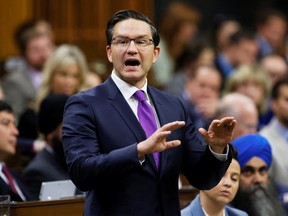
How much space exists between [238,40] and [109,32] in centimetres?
624

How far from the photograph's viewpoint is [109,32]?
3781mm

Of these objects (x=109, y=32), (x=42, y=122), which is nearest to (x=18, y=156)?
(x=42, y=122)

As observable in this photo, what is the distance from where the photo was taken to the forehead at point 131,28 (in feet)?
12.2

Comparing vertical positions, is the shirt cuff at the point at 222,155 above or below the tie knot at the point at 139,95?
below

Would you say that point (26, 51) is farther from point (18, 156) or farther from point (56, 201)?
point (56, 201)

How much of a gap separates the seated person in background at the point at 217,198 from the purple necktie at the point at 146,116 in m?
1.04

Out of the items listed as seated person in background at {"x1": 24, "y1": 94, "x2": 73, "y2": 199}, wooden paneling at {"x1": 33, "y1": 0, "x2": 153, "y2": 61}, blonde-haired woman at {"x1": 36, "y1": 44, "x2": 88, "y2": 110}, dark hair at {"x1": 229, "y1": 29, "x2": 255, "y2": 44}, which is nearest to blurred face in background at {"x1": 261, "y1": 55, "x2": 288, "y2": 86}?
dark hair at {"x1": 229, "y1": 29, "x2": 255, "y2": 44}

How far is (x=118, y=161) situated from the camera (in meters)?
3.45

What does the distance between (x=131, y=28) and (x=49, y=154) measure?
2.18 meters

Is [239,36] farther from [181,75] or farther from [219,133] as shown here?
[219,133]

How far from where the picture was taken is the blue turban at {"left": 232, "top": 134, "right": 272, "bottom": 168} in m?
5.37

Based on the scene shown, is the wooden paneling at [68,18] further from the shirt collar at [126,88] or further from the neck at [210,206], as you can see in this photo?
the shirt collar at [126,88]

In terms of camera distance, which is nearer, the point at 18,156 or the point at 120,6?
the point at 18,156

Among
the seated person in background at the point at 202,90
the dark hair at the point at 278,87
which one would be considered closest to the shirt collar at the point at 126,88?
the dark hair at the point at 278,87
